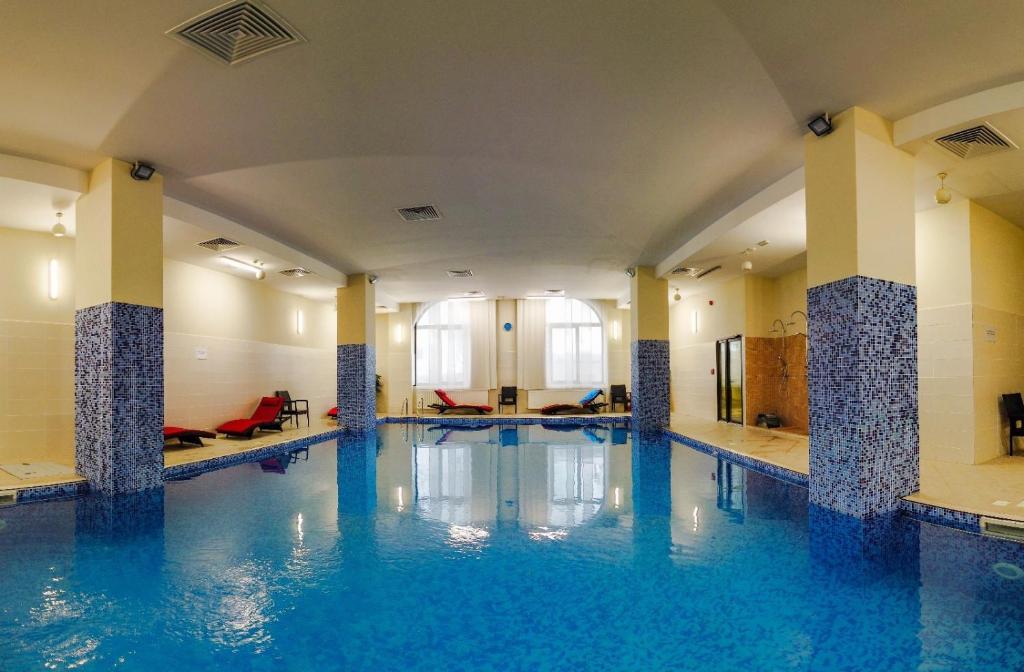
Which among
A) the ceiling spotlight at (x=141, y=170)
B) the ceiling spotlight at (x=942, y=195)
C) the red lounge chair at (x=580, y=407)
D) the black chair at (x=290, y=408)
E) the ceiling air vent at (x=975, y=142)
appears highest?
the ceiling spotlight at (x=141, y=170)

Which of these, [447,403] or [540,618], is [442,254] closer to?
[447,403]

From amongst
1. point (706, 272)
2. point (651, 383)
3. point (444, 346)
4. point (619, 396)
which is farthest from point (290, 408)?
point (706, 272)

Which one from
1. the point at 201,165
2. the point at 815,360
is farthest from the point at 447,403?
the point at 815,360

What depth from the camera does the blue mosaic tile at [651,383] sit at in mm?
9359

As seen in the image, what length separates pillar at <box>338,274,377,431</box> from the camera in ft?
31.7

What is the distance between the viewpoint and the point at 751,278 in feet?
31.2

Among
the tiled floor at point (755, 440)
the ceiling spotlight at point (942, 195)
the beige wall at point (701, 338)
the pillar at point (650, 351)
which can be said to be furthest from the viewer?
the beige wall at point (701, 338)

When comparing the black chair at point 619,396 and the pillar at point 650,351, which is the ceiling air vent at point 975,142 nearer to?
the pillar at point 650,351

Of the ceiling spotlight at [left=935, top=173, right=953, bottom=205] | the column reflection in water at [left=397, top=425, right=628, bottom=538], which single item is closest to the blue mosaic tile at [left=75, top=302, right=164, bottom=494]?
the column reflection in water at [left=397, top=425, right=628, bottom=538]

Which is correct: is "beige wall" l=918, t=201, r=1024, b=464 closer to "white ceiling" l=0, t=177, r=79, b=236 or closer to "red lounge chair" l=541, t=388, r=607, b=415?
"red lounge chair" l=541, t=388, r=607, b=415

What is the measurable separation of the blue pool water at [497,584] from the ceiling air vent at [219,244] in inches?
134

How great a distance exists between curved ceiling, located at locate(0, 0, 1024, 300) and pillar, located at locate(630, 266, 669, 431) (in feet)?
11.9

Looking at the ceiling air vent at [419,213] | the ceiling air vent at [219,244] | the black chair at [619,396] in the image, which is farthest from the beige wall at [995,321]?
the ceiling air vent at [219,244]

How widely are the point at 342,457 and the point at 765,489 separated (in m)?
5.28
